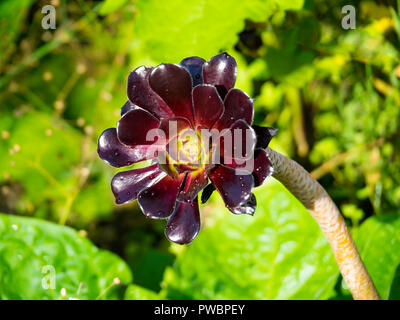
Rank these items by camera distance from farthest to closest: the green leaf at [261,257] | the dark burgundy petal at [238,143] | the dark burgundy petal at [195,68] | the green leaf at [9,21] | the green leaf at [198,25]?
the green leaf at [9,21] → the green leaf at [261,257] → the green leaf at [198,25] → the dark burgundy petal at [195,68] → the dark burgundy petal at [238,143]

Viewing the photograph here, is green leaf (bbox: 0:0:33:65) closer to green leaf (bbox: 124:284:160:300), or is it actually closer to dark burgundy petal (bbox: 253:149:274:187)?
green leaf (bbox: 124:284:160:300)

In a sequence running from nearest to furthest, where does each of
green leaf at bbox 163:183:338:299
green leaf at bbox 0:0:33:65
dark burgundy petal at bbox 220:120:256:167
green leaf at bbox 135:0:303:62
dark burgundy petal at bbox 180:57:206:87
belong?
dark burgundy petal at bbox 220:120:256:167, dark burgundy petal at bbox 180:57:206:87, green leaf at bbox 135:0:303:62, green leaf at bbox 163:183:338:299, green leaf at bbox 0:0:33:65

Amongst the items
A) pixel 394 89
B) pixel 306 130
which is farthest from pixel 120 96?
pixel 394 89

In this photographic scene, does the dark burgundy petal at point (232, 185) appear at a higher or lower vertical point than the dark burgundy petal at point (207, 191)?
higher

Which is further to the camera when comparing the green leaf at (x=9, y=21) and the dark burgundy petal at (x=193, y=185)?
the green leaf at (x=9, y=21)

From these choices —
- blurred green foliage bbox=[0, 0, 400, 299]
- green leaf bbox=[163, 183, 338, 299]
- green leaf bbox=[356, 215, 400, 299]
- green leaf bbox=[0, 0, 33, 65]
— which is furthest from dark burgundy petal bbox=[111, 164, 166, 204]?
green leaf bbox=[0, 0, 33, 65]

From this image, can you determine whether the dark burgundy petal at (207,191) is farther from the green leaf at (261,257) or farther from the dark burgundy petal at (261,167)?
the green leaf at (261,257)

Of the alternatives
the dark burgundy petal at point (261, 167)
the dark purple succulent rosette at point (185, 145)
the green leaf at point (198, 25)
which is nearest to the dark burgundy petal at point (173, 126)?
the dark purple succulent rosette at point (185, 145)
